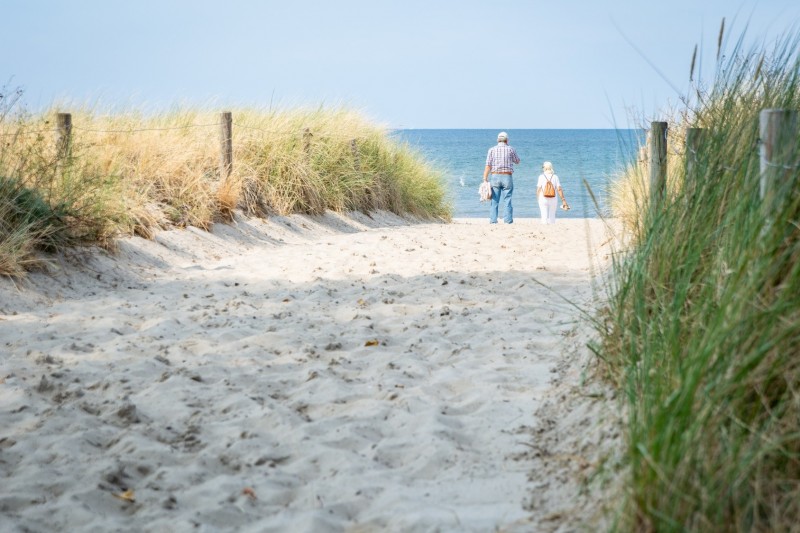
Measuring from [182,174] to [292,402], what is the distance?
674 cm

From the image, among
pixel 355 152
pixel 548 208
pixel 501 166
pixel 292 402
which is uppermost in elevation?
pixel 355 152

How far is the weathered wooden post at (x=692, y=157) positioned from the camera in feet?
12.9

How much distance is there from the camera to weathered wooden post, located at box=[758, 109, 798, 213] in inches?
114

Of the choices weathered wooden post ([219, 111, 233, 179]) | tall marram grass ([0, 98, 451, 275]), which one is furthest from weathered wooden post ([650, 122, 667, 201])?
weathered wooden post ([219, 111, 233, 179])

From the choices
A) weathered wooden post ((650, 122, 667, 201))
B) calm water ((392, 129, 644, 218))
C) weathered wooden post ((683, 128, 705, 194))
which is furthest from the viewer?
calm water ((392, 129, 644, 218))

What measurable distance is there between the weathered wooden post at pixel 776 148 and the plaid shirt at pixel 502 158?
36.9 ft

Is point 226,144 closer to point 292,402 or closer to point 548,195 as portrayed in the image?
point 548,195

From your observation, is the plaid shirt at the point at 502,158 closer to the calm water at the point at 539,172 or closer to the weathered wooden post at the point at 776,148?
the calm water at the point at 539,172

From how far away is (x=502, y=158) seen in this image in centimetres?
1426

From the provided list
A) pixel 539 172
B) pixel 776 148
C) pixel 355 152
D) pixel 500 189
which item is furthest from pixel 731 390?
pixel 539 172

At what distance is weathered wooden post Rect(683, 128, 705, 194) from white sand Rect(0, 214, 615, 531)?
2.66 ft

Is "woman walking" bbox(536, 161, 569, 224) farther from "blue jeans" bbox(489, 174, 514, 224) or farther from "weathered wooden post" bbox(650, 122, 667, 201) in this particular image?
"weathered wooden post" bbox(650, 122, 667, 201)

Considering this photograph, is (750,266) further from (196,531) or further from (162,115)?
(162,115)

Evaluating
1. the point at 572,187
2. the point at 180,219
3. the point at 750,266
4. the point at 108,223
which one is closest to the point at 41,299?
the point at 108,223
